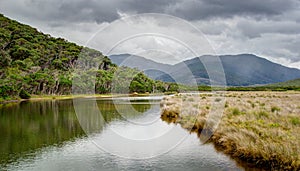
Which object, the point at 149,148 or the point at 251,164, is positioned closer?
the point at 251,164

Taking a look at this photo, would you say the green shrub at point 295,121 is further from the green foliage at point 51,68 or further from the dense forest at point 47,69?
the green foliage at point 51,68

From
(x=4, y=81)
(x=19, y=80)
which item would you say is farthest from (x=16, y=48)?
(x=4, y=81)

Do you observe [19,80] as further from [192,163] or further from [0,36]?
[192,163]

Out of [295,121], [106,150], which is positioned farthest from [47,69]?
[295,121]

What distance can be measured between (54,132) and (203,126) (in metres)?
10.6

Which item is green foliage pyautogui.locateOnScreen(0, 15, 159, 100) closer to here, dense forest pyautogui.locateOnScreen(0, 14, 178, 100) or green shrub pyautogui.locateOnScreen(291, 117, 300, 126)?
dense forest pyautogui.locateOnScreen(0, 14, 178, 100)

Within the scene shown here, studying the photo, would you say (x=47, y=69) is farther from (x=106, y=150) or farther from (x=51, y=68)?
(x=106, y=150)

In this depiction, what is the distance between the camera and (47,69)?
96.4 m

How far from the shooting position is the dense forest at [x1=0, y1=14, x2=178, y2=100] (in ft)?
257

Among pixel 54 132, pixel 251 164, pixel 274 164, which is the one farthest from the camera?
pixel 54 132

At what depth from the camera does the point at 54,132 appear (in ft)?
69.5

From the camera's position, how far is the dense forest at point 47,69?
78438 millimetres

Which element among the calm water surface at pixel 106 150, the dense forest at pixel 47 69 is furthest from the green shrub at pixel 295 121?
the dense forest at pixel 47 69

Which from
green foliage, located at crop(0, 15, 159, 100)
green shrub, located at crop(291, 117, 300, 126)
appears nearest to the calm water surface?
green shrub, located at crop(291, 117, 300, 126)
